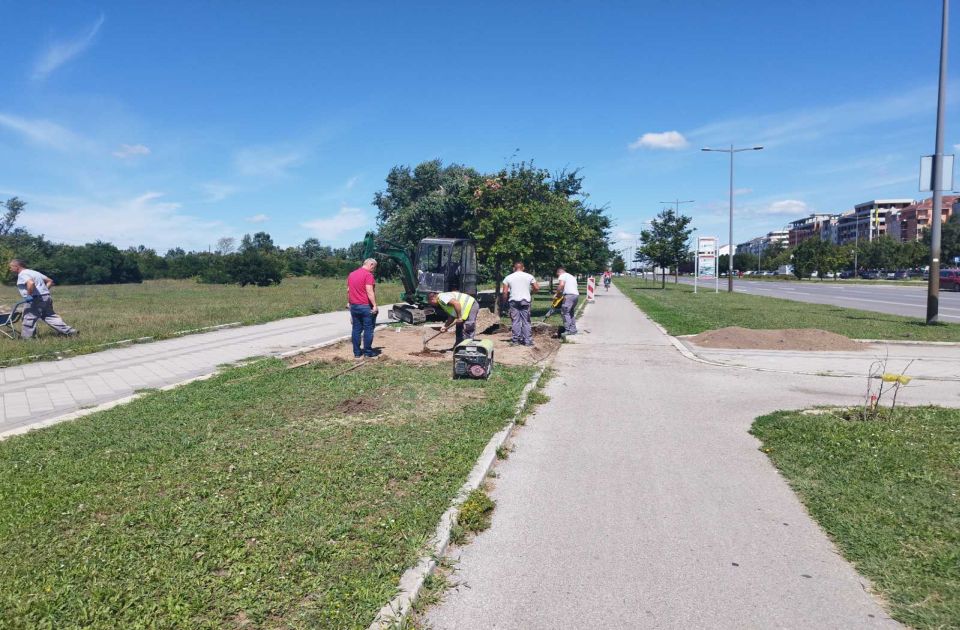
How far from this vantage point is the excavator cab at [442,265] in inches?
693

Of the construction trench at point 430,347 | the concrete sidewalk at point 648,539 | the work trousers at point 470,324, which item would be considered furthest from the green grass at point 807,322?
the concrete sidewalk at point 648,539

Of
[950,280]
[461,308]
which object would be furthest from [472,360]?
[950,280]

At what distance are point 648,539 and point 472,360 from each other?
510cm

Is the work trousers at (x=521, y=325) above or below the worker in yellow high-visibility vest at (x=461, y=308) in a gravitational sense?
below

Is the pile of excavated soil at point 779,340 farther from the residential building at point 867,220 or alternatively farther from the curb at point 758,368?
the residential building at point 867,220

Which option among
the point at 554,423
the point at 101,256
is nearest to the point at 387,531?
the point at 554,423

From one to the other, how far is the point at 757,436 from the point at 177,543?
5647mm

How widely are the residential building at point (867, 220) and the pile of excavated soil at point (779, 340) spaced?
152491 mm

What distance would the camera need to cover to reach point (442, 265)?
58.0ft

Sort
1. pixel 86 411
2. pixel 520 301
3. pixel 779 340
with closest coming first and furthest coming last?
pixel 86 411 → pixel 520 301 → pixel 779 340

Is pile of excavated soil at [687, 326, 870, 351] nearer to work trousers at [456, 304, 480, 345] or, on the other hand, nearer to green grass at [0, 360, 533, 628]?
work trousers at [456, 304, 480, 345]

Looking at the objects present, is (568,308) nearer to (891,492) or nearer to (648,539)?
(891,492)

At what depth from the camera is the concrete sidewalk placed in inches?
130

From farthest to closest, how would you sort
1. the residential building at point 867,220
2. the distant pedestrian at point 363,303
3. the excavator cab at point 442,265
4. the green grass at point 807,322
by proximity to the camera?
1. the residential building at point 867,220
2. the excavator cab at point 442,265
3. the green grass at point 807,322
4. the distant pedestrian at point 363,303
